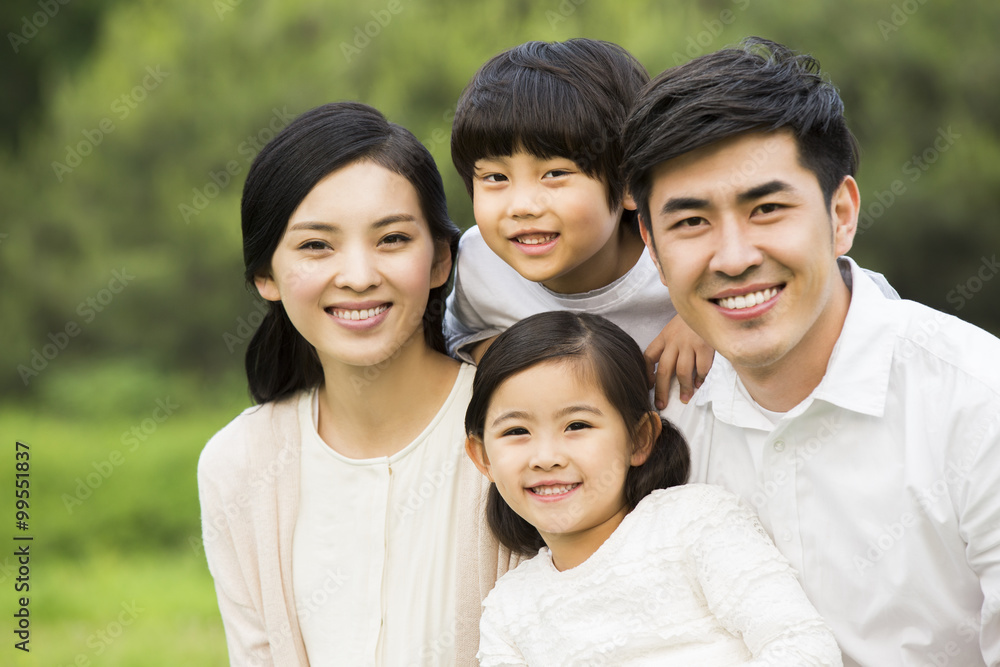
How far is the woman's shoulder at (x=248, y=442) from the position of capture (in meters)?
2.92

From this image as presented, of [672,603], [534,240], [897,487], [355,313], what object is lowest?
[672,603]

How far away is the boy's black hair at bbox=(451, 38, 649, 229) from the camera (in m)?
2.76

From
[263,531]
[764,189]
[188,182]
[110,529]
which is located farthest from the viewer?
[188,182]

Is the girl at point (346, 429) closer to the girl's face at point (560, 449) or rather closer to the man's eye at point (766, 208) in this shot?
the girl's face at point (560, 449)

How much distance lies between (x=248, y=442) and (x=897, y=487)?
175 centimetres

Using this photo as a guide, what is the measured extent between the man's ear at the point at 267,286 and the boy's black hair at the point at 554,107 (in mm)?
A: 642

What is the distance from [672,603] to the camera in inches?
89.4

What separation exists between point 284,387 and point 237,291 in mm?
6556

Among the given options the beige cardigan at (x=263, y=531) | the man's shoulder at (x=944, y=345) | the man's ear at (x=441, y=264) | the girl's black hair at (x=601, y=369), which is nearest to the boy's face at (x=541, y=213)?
the man's ear at (x=441, y=264)

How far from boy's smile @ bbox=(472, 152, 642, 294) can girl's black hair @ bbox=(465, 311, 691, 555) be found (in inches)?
10.1

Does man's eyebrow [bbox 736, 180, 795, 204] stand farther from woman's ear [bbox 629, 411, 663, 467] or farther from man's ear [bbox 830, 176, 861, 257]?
woman's ear [bbox 629, 411, 663, 467]

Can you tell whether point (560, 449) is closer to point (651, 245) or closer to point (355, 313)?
point (651, 245)

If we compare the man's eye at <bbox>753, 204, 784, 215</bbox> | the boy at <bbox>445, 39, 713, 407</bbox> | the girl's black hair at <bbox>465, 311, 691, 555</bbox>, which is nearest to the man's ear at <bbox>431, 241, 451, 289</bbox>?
the boy at <bbox>445, 39, 713, 407</bbox>

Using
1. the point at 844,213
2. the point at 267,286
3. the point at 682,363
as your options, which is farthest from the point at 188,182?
the point at 844,213
